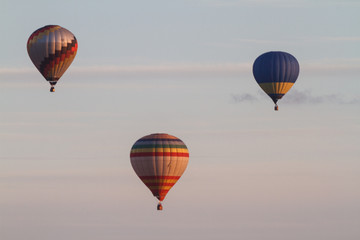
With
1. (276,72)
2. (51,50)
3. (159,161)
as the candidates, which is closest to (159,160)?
(159,161)

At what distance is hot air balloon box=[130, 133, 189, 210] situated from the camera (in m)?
102

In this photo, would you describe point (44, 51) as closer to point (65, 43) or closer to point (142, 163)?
point (65, 43)

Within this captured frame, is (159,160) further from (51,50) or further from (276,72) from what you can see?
(276,72)

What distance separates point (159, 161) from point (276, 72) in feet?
49.4

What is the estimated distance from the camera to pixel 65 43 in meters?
105

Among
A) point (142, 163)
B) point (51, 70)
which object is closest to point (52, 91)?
point (51, 70)

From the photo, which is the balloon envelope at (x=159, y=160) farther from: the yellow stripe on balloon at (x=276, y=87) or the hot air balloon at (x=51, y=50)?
the yellow stripe on balloon at (x=276, y=87)

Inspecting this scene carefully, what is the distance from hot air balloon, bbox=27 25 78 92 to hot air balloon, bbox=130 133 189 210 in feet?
33.6

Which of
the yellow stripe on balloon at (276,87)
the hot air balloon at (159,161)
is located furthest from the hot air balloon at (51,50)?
the yellow stripe on balloon at (276,87)

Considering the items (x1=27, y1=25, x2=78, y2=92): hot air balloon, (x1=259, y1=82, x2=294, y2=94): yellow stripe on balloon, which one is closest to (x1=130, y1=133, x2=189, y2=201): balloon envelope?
(x1=27, y1=25, x2=78, y2=92): hot air balloon

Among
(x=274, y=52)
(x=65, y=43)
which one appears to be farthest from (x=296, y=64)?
(x=65, y=43)

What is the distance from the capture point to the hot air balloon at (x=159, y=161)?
334ft

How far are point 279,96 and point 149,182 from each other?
15.8 meters

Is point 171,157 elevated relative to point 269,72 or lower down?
lower down
